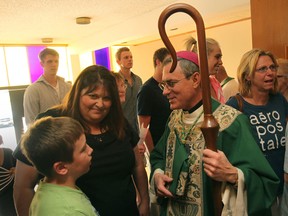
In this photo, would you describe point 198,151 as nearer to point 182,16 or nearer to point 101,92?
point 101,92

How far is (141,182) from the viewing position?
4.84 feet

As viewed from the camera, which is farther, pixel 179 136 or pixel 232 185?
pixel 179 136

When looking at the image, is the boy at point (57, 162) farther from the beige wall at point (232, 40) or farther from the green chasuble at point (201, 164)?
the beige wall at point (232, 40)

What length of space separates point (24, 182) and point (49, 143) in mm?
332

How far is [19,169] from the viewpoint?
1203 millimetres

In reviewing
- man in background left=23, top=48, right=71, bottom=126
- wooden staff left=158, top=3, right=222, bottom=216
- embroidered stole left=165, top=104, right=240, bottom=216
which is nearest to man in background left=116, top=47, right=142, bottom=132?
man in background left=23, top=48, right=71, bottom=126

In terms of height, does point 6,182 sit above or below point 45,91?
below

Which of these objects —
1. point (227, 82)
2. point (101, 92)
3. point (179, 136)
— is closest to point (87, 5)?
point (227, 82)

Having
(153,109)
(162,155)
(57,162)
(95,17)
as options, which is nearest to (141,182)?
(162,155)

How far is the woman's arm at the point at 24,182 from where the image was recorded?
1.20m

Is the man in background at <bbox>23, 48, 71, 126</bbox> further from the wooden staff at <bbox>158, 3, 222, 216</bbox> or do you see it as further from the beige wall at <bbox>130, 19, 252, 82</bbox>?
the beige wall at <bbox>130, 19, 252, 82</bbox>

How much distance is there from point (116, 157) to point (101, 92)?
0.31 metres

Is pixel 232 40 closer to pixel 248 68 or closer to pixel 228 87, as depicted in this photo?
pixel 228 87

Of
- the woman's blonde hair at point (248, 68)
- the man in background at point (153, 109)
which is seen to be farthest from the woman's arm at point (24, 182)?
the woman's blonde hair at point (248, 68)
